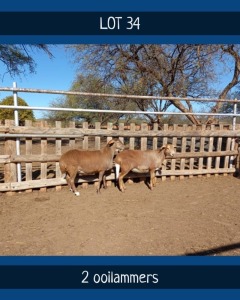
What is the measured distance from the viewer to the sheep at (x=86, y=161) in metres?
5.02

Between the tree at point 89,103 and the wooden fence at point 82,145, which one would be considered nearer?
the wooden fence at point 82,145

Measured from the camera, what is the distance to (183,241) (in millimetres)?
3334

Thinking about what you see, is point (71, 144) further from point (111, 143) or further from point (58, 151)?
point (111, 143)

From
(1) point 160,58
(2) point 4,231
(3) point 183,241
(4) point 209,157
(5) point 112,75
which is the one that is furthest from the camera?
(5) point 112,75

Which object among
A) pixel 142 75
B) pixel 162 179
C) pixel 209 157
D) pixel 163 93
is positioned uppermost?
pixel 142 75

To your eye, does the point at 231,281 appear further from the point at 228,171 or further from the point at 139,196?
the point at 228,171

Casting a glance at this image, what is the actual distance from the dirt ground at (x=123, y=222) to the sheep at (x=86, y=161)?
478 millimetres

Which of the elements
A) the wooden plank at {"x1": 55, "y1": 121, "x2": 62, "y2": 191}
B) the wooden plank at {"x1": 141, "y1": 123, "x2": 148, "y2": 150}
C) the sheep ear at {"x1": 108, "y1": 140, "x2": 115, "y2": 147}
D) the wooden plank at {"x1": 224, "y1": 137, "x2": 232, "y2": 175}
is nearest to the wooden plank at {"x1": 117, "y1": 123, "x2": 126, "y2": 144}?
the sheep ear at {"x1": 108, "y1": 140, "x2": 115, "y2": 147}

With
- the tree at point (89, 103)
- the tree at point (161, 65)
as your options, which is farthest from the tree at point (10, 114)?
the tree at point (161, 65)

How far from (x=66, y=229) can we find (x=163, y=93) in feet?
28.1

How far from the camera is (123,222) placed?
3.95 metres

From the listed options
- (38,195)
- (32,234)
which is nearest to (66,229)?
(32,234)

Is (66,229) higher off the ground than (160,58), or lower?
lower

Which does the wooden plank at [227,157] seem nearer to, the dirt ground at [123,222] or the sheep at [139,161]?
the dirt ground at [123,222]
